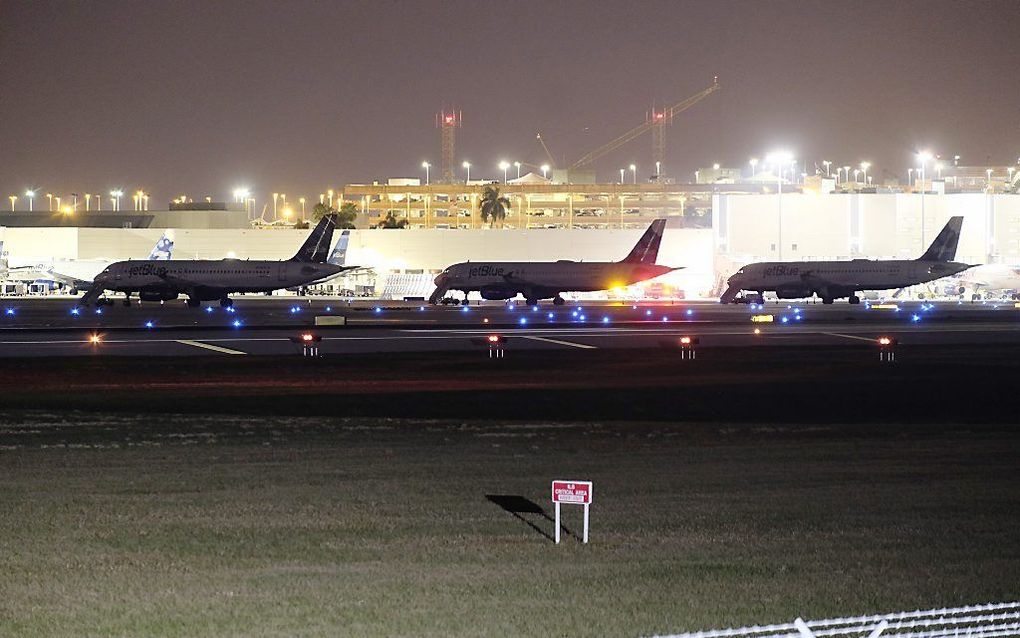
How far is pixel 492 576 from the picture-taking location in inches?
563

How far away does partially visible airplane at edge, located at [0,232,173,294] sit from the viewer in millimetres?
130875

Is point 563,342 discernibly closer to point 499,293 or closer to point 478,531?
point 478,531

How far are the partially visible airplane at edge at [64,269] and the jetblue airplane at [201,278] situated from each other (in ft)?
45.6

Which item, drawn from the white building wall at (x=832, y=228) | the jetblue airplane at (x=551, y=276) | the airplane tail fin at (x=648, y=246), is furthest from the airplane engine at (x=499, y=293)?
the white building wall at (x=832, y=228)

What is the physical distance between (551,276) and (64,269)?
72026 millimetres

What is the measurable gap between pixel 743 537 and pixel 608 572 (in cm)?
271

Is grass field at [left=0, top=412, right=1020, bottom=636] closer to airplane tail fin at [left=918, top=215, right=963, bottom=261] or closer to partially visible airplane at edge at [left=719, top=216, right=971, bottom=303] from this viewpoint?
partially visible airplane at edge at [left=719, top=216, right=971, bottom=303]

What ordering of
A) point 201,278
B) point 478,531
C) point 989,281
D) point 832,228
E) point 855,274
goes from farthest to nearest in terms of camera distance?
point 832,228
point 989,281
point 855,274
point 201,278
point 478,531

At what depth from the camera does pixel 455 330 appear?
213 ft

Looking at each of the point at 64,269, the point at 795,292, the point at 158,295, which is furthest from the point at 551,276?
the point at 64,269

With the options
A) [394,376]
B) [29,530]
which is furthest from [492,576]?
[394,376]

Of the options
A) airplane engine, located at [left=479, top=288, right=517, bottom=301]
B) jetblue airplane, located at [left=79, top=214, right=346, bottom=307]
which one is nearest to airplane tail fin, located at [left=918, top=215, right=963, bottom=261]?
airplane engine, located at [left=479, top=288, right=517, bottom=301]

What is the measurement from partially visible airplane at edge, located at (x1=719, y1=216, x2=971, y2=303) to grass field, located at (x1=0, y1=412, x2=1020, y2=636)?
81333mm

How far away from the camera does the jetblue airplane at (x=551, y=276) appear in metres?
105
